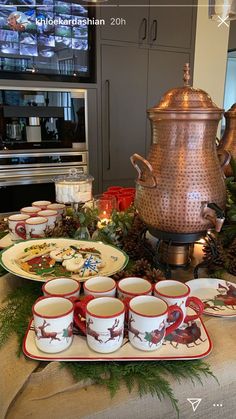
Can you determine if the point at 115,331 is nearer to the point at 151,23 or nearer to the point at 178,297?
the point at 178,297

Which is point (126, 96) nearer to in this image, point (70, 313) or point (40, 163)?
point (40, 163)

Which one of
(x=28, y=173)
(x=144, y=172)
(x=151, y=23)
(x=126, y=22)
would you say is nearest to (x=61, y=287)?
(x=144, y=172)

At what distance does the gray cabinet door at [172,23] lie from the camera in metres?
2.37

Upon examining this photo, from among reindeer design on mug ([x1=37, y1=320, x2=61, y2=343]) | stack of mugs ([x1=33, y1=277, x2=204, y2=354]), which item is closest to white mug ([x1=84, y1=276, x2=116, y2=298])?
stack of mugs ([x1=33, y1=277, x2=204, y2=354])

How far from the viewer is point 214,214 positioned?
0.74m

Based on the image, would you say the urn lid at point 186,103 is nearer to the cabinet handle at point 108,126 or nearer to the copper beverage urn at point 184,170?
the copper beverage urn at point 184,170

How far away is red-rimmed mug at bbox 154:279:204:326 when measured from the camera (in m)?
0.58

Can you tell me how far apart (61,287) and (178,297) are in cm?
22

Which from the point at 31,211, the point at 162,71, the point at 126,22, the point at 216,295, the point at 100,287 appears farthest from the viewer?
the point at 162,71

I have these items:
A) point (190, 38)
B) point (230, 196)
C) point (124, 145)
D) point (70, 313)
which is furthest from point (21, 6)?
point (70, 313)

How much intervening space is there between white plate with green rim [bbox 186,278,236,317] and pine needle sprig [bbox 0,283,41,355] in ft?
1.14

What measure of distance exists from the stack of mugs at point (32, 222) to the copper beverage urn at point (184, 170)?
34 centimetres

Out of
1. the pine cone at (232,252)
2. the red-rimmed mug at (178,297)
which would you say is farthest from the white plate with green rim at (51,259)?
the pine cone at (232,252)

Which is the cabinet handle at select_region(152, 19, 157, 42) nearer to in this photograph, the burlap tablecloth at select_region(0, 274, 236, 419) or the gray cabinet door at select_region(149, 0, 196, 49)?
the gray cabinet door at select_region(149, 0, 196, 49)
